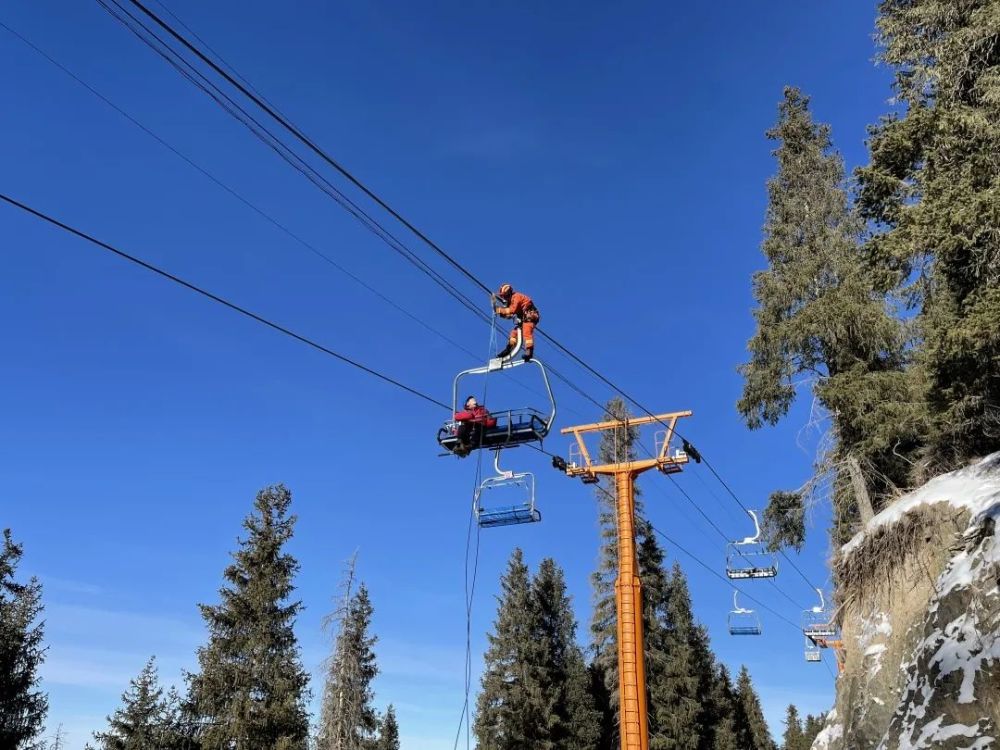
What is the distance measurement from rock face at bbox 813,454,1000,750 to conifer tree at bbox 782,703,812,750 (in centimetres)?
7834

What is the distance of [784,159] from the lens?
26.1 meters

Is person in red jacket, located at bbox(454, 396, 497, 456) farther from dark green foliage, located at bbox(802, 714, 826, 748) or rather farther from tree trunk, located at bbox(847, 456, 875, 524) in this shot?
dark green foliage, located at bbox(802, 714, 826, 748)

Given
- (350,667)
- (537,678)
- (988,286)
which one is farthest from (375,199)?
(537,678)

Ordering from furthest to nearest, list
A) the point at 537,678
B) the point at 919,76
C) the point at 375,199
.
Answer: the point at 537,678 < the point at 919,76 < the point at 375,199

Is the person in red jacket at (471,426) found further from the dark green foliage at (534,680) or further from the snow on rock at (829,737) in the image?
the dark green foliage at (534,680)

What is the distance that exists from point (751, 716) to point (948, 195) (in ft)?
236

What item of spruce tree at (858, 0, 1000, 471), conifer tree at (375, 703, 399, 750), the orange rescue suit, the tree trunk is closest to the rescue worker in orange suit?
the orange rescue suit

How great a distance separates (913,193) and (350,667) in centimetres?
2850

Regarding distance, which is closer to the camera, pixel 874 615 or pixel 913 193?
pixel 913 193

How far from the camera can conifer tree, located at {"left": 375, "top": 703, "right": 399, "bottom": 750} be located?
51656mm

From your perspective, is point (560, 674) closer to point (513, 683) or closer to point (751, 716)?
point (513, 683)

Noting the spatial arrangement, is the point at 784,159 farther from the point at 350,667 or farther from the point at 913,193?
the point at 350,667

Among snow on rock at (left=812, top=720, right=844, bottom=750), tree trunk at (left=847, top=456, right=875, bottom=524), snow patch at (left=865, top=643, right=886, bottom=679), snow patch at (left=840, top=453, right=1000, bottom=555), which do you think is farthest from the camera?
tree trunk at (left=847, top=456, right=875, bottom=524)

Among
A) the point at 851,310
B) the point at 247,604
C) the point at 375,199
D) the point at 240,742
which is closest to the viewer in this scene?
the point at 375,199
